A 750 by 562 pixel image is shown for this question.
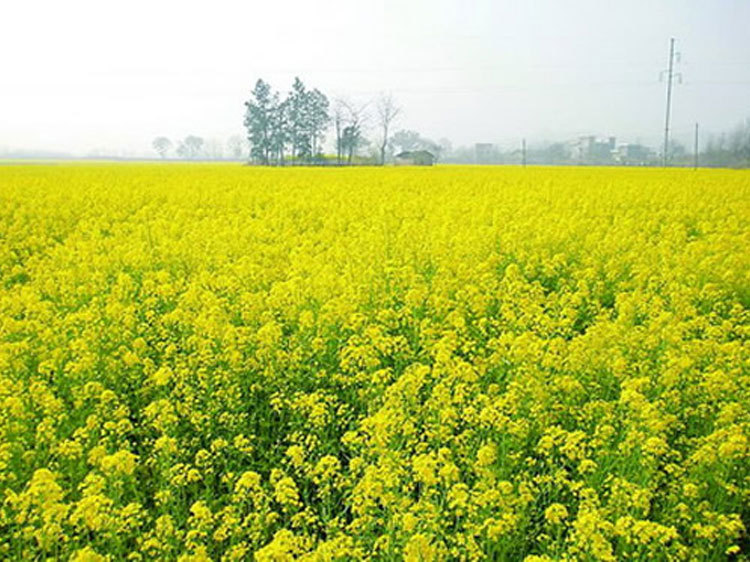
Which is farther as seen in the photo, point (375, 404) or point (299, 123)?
point (299, 123)

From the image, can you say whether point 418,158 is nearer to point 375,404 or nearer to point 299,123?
point 299,123

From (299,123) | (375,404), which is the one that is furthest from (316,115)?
(375,404)

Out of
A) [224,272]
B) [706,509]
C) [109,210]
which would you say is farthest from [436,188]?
[706,509]

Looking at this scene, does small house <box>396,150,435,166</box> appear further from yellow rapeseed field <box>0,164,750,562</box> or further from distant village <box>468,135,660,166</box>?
yellow rapeseed field <box>0,164,750,562</box>

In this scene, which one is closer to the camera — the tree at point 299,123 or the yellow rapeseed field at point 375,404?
the yellow rapeseed field at point 375,404

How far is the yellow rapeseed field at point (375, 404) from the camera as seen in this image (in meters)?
3.12

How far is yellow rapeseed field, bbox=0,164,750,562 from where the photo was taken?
3.12 meters

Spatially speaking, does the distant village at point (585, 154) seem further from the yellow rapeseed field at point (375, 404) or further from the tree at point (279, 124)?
the yellow rapeseed field at point (375, 404)

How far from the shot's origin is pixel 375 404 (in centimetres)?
434

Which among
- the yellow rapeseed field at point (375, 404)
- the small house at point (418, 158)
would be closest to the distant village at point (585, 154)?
the small house at point (418, 158)

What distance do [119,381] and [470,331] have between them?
3.20m

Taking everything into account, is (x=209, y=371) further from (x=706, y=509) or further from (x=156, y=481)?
(x=706, y=509)

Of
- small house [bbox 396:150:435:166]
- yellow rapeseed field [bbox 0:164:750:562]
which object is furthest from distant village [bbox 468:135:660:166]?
yellow rapeseed field [bbox 0:164:750:562]

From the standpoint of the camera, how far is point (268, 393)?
16.3 ft
